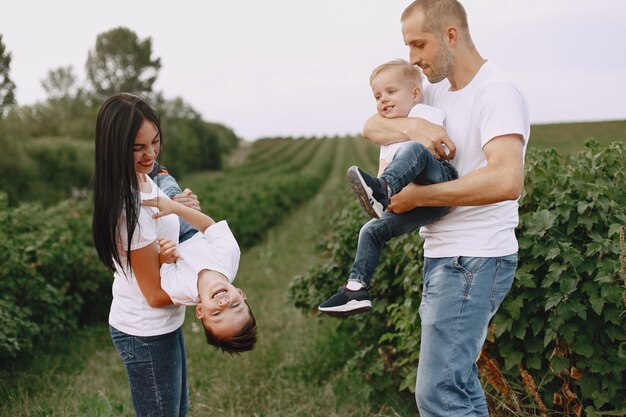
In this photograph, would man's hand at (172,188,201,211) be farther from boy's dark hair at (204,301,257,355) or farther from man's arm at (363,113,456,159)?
man's arm at (363,113,456,159)

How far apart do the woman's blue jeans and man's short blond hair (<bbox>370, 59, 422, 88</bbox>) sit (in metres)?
1.64

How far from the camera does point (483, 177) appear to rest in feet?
7.55

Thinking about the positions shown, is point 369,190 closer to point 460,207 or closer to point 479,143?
point 460,207

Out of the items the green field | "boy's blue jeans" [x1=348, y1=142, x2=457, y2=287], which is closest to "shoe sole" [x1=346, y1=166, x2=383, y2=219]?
"boy's blue jeans" [x1=348, y1=142, x2=457, y2=287]

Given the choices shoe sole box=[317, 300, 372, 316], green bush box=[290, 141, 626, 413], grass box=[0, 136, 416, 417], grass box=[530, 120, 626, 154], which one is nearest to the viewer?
shoe sole box=[317, 300, 372, 316]

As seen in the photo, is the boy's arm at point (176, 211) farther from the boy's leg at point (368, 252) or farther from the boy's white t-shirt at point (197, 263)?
the boy's leg at point (368, 252)

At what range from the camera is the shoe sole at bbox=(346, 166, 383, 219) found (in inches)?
97.3

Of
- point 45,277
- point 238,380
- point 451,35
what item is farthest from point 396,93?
point 45,277

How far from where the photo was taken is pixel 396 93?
2895 millimetres

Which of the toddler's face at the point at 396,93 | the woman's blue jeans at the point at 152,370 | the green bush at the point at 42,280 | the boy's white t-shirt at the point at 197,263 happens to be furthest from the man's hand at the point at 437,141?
the green bush at the point at 42,280

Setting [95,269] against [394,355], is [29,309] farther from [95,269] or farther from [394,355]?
[394,355]

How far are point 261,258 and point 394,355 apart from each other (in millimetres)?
8149

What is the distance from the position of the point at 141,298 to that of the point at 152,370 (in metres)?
0.33

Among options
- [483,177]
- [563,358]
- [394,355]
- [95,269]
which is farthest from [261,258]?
[483,177]
